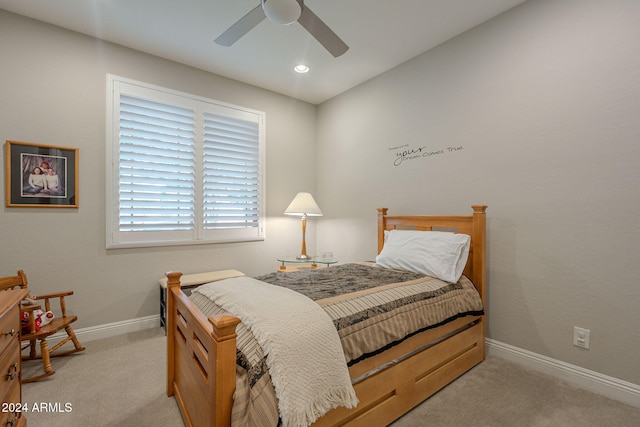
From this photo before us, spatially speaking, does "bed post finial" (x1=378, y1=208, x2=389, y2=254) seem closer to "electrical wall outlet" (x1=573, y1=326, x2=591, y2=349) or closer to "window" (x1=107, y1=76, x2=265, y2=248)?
"window" (x1=107, y1=76, x2=265, y2=248)

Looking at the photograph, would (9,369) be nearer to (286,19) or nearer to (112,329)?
(112,329)

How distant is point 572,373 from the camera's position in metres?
2.07

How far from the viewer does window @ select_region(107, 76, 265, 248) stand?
285 cm

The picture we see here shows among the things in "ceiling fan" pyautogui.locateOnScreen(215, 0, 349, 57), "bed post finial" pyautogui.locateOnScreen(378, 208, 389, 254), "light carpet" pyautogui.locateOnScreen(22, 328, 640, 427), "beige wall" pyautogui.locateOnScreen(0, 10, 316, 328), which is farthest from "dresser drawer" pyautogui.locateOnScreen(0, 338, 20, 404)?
"bed post finial" pyautogui.locateOnScreen(378, 208, 389, 254)

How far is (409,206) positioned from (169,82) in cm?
280

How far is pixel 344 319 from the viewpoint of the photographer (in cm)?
145

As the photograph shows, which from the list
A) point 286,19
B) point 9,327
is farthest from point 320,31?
point 9,327

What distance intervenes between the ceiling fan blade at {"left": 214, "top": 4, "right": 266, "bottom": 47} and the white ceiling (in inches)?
15.6

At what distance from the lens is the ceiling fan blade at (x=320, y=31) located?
1.80 m

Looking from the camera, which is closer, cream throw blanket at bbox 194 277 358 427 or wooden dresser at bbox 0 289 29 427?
cream throw blanket at bbox 194 277 358 427

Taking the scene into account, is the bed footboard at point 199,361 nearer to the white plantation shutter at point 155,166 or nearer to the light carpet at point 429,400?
the light carpet at point 429,400

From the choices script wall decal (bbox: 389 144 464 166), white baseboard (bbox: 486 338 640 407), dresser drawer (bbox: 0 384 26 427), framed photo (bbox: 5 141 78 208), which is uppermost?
script wall decal (bbox: 389 144 464 166)

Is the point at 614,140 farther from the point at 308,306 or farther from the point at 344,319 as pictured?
the point at 308,306

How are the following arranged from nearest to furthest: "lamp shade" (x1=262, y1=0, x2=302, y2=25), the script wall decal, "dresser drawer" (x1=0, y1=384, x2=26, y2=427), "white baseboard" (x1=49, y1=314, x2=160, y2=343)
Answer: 1. "dresser drawer" (x1=0, y1=384, x2=26, y2=427)
2. "lamp shade" (x1=262, y1=0, x2=302, y2=25)
3. "white baseboard" (x1=49, y1=314, x2=160, y2=343)
4. the script wall decal
